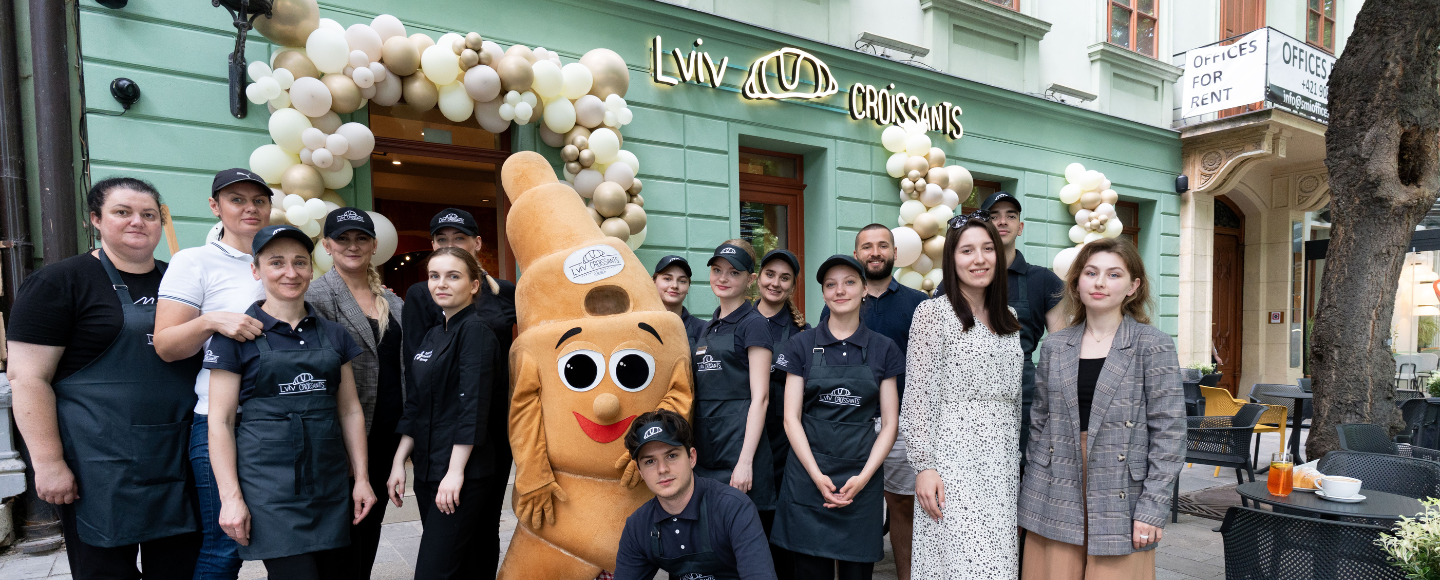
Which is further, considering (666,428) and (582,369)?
(582,369)

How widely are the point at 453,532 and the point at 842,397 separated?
5.29 ft

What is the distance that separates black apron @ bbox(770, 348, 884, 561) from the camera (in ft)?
8.78

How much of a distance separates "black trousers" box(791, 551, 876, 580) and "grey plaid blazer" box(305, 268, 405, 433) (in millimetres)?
1869

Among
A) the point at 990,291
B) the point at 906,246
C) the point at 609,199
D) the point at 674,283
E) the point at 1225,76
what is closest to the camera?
the point at 990,291

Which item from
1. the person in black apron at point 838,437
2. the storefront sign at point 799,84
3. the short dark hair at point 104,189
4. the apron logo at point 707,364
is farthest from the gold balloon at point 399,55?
the person in black apron at point 838,437

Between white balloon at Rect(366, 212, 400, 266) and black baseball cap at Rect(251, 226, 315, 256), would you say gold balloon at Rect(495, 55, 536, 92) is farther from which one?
black baseball cap at Rect(251, 226, 315, 256)

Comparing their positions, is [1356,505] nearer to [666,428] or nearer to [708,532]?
[708,532]

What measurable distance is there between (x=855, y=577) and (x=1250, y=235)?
546 inches

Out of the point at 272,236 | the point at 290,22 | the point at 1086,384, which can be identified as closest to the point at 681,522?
the point at 1086,384

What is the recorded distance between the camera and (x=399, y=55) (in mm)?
4742

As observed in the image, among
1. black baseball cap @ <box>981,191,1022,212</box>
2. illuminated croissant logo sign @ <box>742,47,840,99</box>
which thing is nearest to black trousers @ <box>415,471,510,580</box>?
black baseball cap @ <box>981,191,1022,212</box>

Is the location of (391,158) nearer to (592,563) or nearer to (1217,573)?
(592,563)

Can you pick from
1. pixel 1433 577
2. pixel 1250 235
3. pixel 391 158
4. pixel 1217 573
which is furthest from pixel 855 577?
pixel 1250 235

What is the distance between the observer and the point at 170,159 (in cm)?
459
